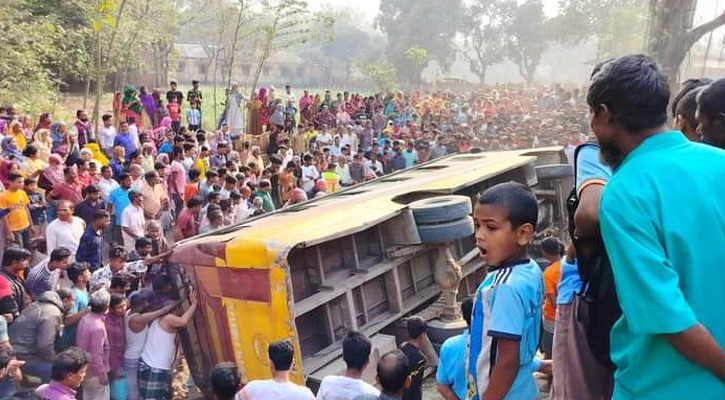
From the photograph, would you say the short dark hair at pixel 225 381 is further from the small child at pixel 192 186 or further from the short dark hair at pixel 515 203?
the small child at pixel 192 186

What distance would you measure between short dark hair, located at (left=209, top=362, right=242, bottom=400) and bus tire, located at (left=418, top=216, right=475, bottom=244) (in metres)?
2.76

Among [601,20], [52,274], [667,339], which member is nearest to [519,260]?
[667,339]

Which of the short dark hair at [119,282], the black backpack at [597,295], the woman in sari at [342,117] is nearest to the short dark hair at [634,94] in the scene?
the black backpack at [597,295]

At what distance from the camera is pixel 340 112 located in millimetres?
19562

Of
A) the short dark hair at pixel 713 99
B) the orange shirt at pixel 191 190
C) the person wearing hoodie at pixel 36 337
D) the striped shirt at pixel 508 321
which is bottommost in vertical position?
the person wearing hoodie at pixel 36 337

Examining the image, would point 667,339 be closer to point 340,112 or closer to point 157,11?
point 340,112

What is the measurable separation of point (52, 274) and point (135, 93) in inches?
→ 415

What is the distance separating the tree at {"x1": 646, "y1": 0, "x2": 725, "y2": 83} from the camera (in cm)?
1438

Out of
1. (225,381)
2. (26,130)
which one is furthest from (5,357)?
(26,130)

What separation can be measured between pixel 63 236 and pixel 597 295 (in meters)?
6.53

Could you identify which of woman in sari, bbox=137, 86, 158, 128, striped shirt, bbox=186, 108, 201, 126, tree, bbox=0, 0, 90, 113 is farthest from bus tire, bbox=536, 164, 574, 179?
tree, bbox=0, 0, 90, 113

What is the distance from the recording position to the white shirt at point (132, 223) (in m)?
8.03

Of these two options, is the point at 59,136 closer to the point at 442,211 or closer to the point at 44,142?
the point at 44,142

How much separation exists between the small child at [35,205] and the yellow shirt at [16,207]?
263 millimetres
